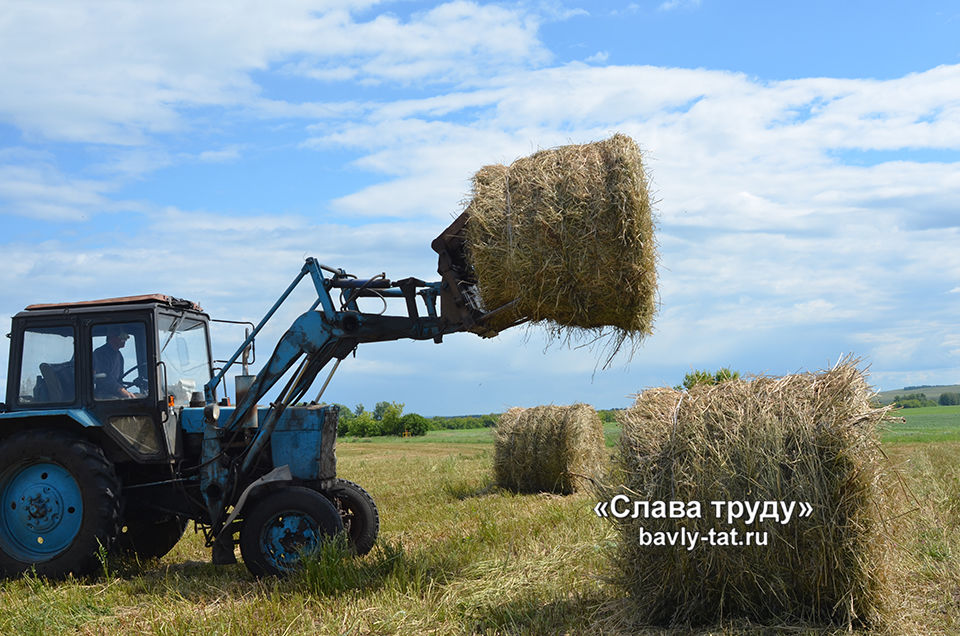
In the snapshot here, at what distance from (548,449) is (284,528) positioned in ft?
20.7

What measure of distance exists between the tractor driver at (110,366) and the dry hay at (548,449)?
6.67m

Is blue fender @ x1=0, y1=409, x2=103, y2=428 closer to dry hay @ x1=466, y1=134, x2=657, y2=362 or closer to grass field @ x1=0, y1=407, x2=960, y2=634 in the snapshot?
grass field @ x1=0, y1=407, x2=960, y2=634

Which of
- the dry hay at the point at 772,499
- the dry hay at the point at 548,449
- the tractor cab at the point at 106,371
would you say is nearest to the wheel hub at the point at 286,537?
the tractor cab at the point at 106,371

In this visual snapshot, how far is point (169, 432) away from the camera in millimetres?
7992

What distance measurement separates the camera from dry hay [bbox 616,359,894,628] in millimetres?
5297

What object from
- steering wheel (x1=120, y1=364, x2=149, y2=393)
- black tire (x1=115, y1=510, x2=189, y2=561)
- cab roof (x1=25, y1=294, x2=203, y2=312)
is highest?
cab roof (x1=25, y1=294, x2=203, y2=312)

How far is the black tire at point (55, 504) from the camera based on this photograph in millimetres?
7617

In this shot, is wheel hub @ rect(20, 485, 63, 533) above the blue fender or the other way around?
the other way around

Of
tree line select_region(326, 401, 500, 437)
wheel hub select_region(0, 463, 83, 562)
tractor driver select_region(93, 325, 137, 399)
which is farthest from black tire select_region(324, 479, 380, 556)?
tree line select_region(326, 401, 500, 437)

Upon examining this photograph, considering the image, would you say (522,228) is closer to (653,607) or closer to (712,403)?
(712,403)

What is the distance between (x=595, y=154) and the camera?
6801 millimetres

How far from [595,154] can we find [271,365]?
362cm

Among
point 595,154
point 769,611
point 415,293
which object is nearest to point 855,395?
point 769,611

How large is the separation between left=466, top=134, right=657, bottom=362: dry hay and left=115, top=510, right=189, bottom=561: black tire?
420 centimetres
